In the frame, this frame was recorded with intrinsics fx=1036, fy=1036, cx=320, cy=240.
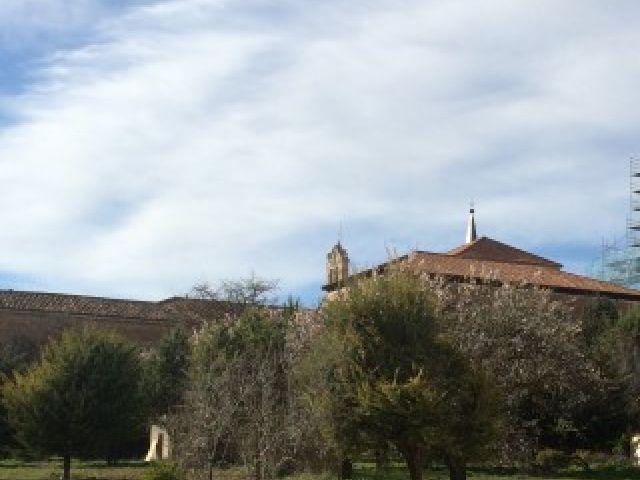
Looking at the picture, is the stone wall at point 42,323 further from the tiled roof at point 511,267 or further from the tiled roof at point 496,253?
the tiled roof at point 496,253

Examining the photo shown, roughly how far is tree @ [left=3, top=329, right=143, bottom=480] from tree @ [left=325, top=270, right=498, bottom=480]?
39.1ft

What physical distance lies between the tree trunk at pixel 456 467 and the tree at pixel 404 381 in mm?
46

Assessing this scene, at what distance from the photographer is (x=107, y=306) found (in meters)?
64.5

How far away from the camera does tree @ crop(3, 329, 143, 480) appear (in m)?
32.6

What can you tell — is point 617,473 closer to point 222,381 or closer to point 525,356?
point 525,356

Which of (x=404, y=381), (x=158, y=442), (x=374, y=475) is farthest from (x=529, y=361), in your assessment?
(x=158, y=442)

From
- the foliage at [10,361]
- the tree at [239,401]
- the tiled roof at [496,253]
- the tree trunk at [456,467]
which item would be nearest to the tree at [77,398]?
the tree at [239,401]

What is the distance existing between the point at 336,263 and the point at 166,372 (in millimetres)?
27567

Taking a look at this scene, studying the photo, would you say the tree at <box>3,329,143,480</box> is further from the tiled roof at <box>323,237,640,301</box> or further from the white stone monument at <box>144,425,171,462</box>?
the tiled roof at <box>323,237,640,301</box>

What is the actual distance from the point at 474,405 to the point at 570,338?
12942mm

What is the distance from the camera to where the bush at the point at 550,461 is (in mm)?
32594

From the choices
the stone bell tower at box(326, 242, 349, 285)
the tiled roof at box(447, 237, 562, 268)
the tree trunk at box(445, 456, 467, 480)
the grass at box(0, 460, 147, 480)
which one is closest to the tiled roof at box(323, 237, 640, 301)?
the tiled roof at box(447, 237, 562, 268)

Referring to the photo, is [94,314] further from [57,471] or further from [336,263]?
[57,471]

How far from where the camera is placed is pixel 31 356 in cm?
5728
